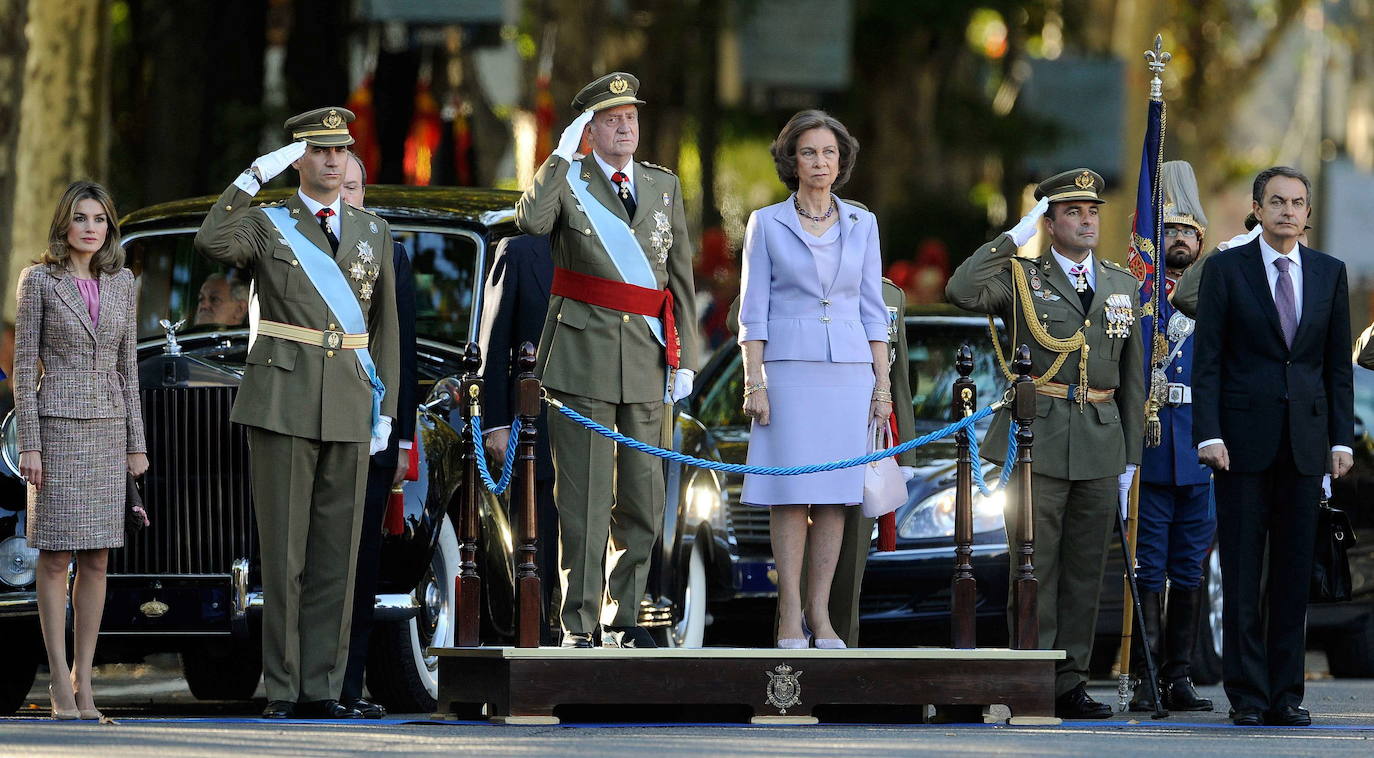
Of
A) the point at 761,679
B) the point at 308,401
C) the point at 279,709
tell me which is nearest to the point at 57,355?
the point at 308,401

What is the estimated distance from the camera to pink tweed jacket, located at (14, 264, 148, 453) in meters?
9.78

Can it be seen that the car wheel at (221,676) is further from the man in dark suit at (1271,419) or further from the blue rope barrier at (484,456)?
the man in dark suit at (1271,419)

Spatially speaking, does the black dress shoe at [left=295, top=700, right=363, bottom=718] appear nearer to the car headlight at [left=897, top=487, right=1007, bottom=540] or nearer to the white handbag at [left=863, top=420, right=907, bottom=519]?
the white handbag at [left=863, top=420, right=907, bottom=519]

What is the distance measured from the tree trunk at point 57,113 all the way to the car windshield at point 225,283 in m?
6.15

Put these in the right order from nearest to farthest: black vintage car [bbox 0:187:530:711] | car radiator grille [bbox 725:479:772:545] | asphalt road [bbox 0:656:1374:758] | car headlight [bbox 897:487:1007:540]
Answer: asphalt road [bbox 0:656:1374:758] < black vintage car [bbox 0:187:530:711] < car headlight [bbox 897:487:1007:540] < car radiator grille [bbox 725:479:772:545]

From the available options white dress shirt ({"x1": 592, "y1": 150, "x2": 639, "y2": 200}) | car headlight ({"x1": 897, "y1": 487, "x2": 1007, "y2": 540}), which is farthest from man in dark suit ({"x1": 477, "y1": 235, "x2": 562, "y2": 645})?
car headlight ({"x1": 897, "y1": 487, "x2": 1007, "y2": 540})

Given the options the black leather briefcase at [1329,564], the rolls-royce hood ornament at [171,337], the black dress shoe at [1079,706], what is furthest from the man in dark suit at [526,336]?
the black leather briefcase at [1329,564]

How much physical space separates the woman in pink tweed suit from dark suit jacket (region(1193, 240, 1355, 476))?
3.91 m

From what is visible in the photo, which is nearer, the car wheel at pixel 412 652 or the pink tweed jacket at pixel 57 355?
the pink tweed jacket at pixel 57 355

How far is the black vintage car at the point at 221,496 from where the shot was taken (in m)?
10.4

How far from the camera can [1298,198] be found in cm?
992

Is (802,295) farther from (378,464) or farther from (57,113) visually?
(57,113)

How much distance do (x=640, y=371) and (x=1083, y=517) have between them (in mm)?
1890

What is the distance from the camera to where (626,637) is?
31.7 ft
